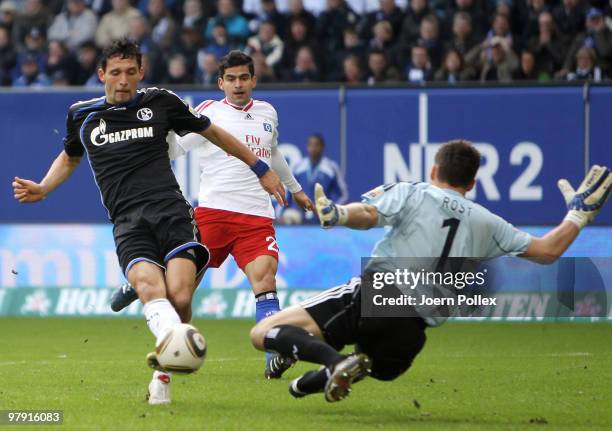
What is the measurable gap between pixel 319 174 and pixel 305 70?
2169 millimetres

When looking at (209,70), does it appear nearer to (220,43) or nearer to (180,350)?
(220,43)

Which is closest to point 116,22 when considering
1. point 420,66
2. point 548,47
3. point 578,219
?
point 420,66

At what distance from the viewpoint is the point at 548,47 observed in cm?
1831

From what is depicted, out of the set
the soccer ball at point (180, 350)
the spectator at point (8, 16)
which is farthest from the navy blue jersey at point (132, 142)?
the spectator at point (8, 16)

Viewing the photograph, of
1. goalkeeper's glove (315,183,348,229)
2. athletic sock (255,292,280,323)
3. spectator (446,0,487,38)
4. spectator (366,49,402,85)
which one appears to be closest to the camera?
goalkeeper's glove (315,183,348,229)

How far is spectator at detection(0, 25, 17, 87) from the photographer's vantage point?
70.0ft

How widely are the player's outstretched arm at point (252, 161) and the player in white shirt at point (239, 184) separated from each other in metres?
1.78

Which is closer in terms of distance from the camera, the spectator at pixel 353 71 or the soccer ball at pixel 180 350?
the soccer ball at pixel 180 350

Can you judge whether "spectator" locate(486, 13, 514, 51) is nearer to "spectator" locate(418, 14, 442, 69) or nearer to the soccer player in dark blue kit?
"spectator" locate(418, 14, 442, 69)

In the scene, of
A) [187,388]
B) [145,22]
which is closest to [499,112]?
[145,22]

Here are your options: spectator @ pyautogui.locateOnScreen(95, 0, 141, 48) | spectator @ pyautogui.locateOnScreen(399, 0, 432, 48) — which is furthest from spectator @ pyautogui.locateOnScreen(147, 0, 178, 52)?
spectator @ pyautogui.locateOnScreen(399, 0, 432, 48)

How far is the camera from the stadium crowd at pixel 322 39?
1822 cm

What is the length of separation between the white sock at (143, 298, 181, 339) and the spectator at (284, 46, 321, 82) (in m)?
11.5

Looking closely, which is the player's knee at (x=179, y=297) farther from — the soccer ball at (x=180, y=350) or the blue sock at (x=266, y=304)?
the blue sock at (x=266, y=304)
